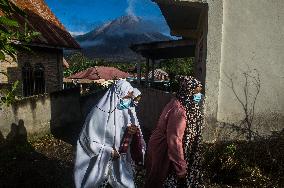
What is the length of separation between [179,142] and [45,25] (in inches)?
511

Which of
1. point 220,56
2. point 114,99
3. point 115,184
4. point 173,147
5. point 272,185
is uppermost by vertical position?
point 220,56

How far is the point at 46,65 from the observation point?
1569 cm

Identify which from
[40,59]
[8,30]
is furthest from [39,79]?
[8,30]

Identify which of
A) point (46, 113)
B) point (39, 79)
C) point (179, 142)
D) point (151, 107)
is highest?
point (39, 79)

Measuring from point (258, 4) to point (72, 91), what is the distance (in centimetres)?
641

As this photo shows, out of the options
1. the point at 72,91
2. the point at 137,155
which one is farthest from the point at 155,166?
the point at 72,91

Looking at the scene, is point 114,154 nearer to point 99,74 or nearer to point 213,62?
point 213,62

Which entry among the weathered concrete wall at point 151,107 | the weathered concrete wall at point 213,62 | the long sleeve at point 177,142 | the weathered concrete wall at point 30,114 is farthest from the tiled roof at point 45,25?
the long sleeve at point 177,142

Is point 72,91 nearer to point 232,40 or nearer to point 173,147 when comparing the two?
point 232,40

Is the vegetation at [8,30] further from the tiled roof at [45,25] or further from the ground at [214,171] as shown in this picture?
the tiled roof at [45,25]

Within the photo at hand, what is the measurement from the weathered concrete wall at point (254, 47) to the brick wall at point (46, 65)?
8.78 meters

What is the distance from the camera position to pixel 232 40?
24.9 ft

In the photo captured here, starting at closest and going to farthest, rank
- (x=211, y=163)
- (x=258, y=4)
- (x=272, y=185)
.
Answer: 1. (x=272, y=185)
2. (x=211, y=163)
3. (x=258, y=4)

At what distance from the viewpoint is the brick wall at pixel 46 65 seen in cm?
1416
